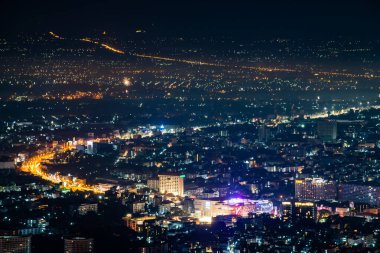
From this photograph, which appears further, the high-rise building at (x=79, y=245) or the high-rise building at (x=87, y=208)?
the high-rise building at (x=87, y=208)

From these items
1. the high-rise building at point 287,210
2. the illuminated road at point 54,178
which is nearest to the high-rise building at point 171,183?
the illuminated road at point 54,178

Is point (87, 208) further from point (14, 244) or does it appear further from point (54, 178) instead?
point (54, 178)

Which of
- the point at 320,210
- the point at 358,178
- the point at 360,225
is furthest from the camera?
the point at 358,178

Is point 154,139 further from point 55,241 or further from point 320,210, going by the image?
point 55,241

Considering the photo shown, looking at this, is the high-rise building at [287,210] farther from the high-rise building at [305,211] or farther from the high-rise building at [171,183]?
the high-rise building at [171,183]

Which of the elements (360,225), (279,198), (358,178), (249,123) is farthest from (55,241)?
(249,123)

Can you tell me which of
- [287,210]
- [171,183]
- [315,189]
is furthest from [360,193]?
[171,183]
